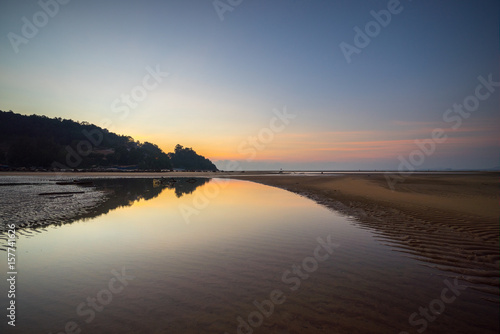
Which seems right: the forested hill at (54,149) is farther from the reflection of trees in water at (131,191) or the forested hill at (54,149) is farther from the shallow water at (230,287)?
the shallow water at (230,287)

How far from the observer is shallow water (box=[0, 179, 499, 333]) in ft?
15.0

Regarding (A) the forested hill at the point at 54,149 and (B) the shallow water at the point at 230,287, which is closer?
(B) the shallow water at the point at 230,287

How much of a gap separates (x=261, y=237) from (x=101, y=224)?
9756mm

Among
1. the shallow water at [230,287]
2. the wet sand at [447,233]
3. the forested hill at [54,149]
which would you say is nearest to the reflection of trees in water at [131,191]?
the shallow water at [230,287]

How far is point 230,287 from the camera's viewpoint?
6086 mm

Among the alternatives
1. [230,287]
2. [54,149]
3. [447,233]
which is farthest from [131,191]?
[54,149]

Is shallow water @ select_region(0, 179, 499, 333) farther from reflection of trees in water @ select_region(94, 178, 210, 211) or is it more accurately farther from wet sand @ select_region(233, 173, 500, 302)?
reflection of trees in water @ select_region(94, 178, 210, 211)

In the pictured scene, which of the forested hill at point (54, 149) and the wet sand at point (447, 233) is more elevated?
the forested hill at point (54, 149)

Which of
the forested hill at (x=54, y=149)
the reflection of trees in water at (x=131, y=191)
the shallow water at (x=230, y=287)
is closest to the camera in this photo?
the shallow water at (x=230, y=287)

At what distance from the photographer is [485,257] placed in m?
8.16

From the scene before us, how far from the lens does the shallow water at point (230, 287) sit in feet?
15.0

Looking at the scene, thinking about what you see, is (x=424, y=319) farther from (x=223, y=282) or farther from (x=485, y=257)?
(x=485, y=257)

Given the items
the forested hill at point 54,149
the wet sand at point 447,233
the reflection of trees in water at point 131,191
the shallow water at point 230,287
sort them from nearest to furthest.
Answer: the shallow water at point 230,287, the wet sand at point 447,233, the reflection of trees in water at point 131,191, the forested hill at point 54,149

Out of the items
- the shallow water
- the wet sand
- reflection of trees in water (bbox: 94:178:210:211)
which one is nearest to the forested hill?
reflection of trees in water (bbox: 94:178:210:211)
